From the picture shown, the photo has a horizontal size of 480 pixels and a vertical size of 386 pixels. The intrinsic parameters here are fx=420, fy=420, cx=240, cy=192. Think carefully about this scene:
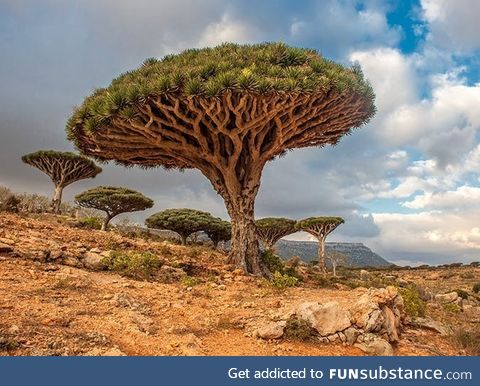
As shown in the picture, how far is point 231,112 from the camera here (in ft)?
39.6

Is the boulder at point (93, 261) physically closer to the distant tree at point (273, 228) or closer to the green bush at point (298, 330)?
the green bush at point (298, 330)

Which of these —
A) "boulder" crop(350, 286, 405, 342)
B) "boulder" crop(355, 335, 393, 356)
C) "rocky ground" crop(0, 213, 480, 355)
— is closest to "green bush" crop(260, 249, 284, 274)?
"rocky ground" crop(0, 213, 480, 355)

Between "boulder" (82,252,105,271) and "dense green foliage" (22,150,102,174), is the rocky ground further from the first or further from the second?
"dense green foliage" (22,150,102,174)

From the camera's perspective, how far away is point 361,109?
13.8m

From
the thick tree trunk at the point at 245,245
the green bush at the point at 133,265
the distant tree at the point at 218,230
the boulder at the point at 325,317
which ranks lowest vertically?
the boulder at the point at 325,317

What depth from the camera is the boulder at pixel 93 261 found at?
10.1 meters

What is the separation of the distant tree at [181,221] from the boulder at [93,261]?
71.4 feet

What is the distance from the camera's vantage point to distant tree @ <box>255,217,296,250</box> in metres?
38.1

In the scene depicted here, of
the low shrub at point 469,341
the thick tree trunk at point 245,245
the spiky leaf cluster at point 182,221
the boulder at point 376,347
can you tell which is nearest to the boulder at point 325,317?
the boulder at point 376,347

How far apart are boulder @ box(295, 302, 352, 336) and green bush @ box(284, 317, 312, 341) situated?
0.44ft

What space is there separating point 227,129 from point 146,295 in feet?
19.4

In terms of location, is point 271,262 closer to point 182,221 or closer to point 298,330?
point 298,330

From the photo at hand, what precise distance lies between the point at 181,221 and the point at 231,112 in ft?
71.4
